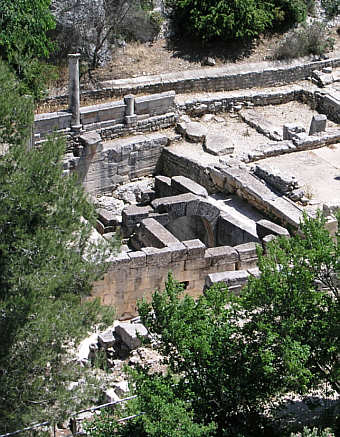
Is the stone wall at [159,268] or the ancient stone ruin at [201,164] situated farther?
the ancient stone ruin at [201,164]

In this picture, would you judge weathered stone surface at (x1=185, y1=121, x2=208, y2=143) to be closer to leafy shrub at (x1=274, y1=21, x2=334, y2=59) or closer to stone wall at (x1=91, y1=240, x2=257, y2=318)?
leafy shrub at (x1=274, y1=21, x2=334, y2=59)

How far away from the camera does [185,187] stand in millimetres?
21422

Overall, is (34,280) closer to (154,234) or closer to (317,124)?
(154,234)

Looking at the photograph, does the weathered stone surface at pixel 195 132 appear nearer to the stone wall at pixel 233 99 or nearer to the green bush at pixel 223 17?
the stone wall at pixel 233 99

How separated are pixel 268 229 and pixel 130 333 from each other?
4.81 m

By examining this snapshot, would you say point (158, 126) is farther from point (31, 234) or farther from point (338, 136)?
point (31, 234)

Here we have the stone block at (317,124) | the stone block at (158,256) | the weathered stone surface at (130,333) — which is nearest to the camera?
the weathered stone surface at (130,333)

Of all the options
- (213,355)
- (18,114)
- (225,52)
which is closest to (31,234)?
(18,114)

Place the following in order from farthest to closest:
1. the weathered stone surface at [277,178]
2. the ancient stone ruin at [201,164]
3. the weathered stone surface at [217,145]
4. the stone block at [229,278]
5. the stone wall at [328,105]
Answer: the stone wall at [328,105] < the weathered stone surface at [217,145] < the weathered stone surface at [277,178] < the ancient stone ruin at [201,164] < the stone block at [229,278]

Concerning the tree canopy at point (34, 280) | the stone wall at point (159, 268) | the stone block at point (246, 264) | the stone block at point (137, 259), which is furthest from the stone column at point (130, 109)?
the tree canopy at point (34, 280)

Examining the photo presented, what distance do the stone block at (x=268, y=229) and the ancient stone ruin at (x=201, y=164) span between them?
37mm

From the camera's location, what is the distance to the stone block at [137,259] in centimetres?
1738

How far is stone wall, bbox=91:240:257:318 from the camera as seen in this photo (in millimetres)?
17328

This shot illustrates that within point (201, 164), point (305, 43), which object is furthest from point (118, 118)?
point (305, 43)
